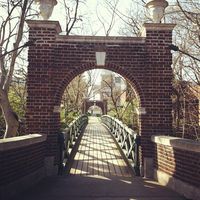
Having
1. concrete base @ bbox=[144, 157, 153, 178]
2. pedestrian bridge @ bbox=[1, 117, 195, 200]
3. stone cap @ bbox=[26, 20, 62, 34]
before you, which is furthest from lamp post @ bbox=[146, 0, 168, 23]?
pedestrian bridge @ bbox=[1, 117, 195, 200]

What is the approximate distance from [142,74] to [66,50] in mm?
2189

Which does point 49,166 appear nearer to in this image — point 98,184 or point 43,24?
point 98,184

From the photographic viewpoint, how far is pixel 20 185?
6.31 metres

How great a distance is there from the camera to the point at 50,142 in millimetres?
8414

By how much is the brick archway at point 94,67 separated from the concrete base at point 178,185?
2.63 feet

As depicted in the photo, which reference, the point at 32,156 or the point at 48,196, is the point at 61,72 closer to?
the point at 32,156

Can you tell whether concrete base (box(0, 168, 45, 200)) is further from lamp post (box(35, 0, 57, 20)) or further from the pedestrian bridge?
lamp post (box(35, 0, 57, 20))

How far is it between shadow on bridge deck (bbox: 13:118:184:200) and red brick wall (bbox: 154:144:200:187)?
412 mm

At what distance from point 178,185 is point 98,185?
177cm

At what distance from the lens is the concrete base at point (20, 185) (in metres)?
5.66

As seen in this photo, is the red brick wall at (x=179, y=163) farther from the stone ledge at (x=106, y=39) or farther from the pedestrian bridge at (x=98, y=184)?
the stone ledge at (x=106, y=39)

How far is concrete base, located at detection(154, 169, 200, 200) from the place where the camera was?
19.6ft

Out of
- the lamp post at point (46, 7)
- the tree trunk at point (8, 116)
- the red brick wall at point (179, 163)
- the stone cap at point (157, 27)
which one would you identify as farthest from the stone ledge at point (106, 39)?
the red brick wall at point (179, 163)

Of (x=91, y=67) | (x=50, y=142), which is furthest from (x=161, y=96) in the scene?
(x=50, y=142)
